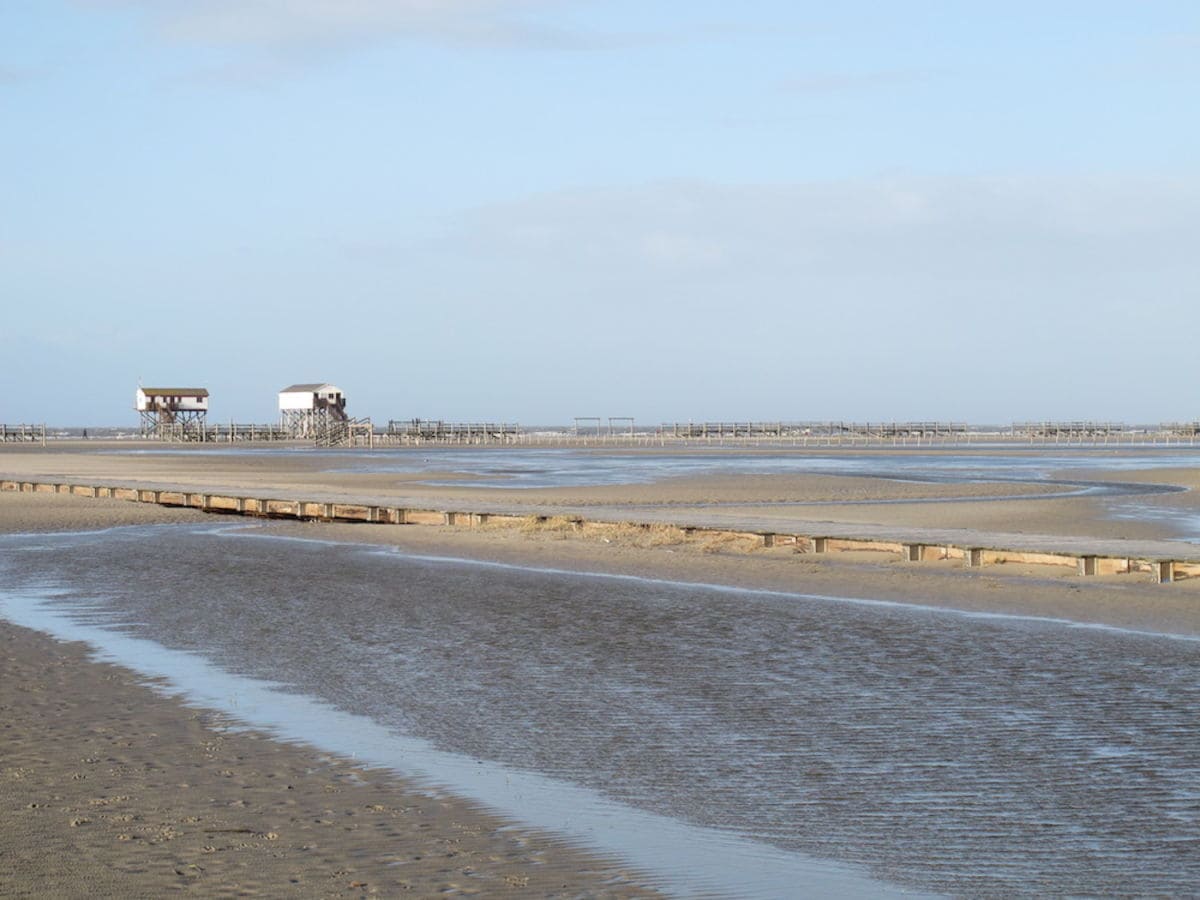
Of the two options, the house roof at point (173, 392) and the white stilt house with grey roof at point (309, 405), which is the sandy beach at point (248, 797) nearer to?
the white stilt house with grey roof at point (309, 405)

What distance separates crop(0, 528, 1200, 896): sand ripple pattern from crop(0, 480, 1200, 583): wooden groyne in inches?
140

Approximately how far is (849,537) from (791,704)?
1028cm

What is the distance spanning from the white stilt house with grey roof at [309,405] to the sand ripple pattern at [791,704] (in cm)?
9972

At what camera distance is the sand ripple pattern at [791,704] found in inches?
268

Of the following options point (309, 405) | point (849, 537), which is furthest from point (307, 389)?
point (849, 537)

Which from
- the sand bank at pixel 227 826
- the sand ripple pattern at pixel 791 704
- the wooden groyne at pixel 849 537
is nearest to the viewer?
the sand bank at pixel 227 826

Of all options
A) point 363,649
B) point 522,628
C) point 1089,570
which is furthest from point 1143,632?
point 363,649

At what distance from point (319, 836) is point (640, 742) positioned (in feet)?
9.08

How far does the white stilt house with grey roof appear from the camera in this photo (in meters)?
116

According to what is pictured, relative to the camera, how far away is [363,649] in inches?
498

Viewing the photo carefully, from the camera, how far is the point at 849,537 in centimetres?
2008

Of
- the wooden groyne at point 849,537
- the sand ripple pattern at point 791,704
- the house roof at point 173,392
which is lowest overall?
the sand ripple pattern at point 791,704

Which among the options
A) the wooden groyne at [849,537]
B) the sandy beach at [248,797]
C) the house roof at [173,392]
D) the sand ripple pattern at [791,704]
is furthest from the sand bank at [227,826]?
the house roof at [173,392]

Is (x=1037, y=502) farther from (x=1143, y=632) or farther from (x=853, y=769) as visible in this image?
(x=853, y=769)
